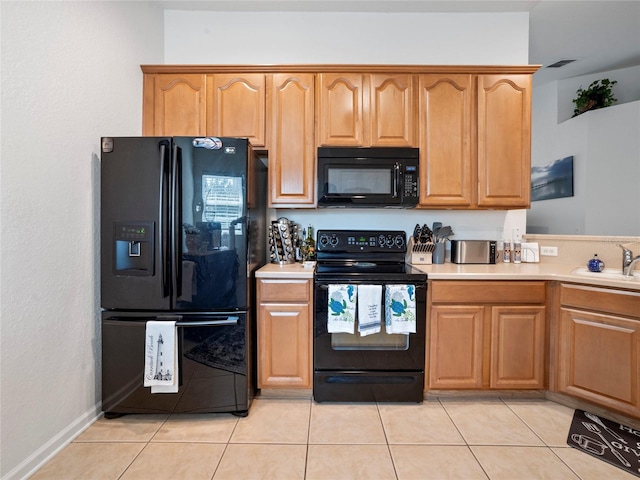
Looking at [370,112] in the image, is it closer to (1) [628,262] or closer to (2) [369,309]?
(2) [369,309]

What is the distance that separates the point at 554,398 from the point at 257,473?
203cm

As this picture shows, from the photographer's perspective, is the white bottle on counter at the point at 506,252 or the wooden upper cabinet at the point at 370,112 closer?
the wooden upper cabinet at the point at 370,112

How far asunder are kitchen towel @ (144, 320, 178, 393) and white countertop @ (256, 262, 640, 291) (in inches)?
25.1

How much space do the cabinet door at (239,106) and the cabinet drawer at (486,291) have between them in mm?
1697

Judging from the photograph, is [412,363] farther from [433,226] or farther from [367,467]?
[433,226]

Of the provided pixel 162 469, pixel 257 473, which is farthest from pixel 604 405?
pixel 162 469

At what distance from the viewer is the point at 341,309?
1.99m

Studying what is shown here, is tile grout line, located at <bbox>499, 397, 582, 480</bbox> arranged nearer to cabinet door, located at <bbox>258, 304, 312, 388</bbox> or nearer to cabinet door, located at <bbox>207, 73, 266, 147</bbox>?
cabinet door, located at <bbox>258, 304, 312, 388</bbox>

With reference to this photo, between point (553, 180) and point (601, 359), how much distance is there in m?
2.49

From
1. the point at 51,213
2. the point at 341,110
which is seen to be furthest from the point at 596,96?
the point at 51,213

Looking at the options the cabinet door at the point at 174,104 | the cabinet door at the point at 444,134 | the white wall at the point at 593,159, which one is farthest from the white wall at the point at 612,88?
the cabinet door at the point at 174,104

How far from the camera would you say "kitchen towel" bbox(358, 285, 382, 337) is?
1978 millimetres

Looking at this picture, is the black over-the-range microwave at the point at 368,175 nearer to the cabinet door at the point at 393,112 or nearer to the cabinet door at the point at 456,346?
the cabinet door at the point at 393,112

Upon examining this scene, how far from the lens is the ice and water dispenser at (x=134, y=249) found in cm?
184
